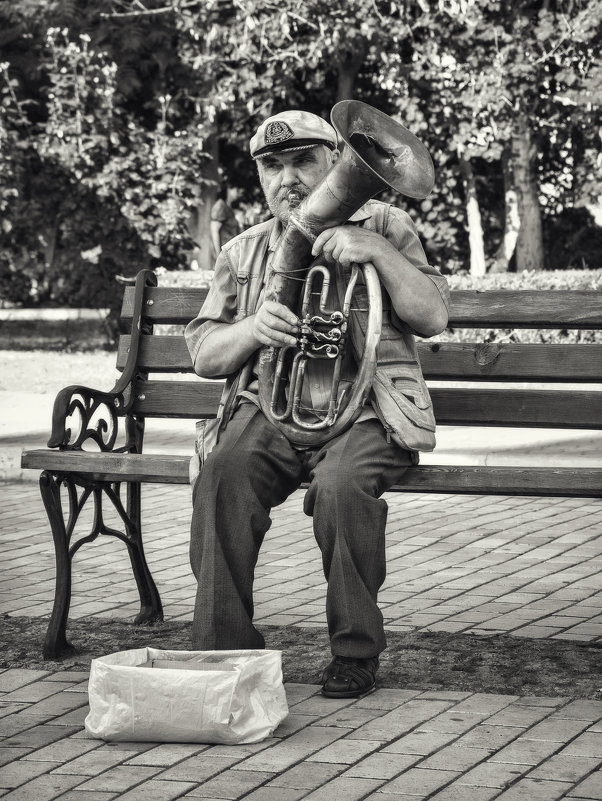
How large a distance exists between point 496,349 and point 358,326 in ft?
2.58

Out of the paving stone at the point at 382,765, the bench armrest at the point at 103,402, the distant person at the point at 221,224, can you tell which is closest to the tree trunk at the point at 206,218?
the distant person at the point at 221,224

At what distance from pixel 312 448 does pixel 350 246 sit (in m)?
0.59

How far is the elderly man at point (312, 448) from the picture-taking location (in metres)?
3.54

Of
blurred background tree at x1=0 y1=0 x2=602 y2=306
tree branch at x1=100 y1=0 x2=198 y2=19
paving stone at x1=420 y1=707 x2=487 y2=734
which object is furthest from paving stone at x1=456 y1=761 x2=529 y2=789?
tree branch at x1=100 y1=0 x2=198 y2=19

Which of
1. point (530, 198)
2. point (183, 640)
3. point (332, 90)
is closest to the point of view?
point (183, 640)

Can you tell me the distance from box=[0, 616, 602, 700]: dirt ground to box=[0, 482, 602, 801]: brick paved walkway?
3.9 inches

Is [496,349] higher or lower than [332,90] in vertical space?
lower

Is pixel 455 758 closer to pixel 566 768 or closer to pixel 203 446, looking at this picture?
pixel 566 768

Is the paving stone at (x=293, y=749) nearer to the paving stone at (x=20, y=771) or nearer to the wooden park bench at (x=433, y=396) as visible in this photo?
the paving stone at (x=20, y=771)

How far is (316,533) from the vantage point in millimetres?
3613

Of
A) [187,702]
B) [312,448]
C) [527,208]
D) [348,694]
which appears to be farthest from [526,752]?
[527,208]

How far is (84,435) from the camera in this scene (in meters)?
4.23

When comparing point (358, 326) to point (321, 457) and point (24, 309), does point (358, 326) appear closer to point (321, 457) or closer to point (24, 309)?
point (321, 457)

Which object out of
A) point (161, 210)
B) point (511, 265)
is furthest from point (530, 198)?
point (161, 210)
